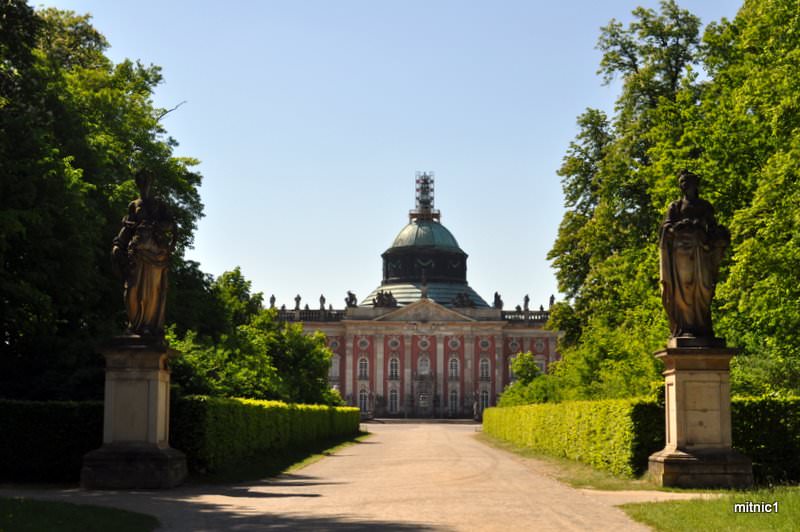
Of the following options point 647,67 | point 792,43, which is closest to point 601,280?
point 647,67

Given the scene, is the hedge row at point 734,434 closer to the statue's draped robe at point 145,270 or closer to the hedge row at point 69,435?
the hedge row at point 69,435

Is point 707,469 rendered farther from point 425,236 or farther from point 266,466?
point 425,236

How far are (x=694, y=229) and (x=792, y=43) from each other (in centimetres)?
864

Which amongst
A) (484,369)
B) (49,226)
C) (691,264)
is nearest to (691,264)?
(691,264)

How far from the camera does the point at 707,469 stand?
16906mm

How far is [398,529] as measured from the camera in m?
11.7

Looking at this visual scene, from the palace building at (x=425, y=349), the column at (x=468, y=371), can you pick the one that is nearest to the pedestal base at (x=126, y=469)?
the palace building at (x=425, y=349)

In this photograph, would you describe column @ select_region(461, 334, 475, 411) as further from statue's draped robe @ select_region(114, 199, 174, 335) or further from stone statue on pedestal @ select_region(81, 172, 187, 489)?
statue's draped robe @ select_region(114, 199, 174, 335)

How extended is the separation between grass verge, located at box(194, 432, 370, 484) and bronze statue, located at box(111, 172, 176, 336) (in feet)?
10.0

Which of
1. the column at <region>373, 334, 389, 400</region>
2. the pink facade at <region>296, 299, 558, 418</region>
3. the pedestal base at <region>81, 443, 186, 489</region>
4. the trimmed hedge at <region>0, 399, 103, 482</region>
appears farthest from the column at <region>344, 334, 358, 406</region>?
the pedestal base at <region>81, 443, 186, 489</region>

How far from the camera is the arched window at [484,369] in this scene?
394ft

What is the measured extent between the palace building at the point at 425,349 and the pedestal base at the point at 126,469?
316 ft

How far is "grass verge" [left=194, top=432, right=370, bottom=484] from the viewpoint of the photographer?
63.9ft

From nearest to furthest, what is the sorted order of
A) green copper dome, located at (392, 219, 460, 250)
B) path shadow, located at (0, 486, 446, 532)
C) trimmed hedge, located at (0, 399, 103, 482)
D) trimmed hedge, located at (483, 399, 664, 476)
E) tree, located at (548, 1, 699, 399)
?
path shadow, located at (0, 486, 446, 532) → trimmed hedge, located at (0, 399, 103, 482) → trimmed hedge, located at (483, 399, 664, 476) → tree, located at (548, 1, 699, 399) → green copper dome, located at (392, 219, 460, 250)
